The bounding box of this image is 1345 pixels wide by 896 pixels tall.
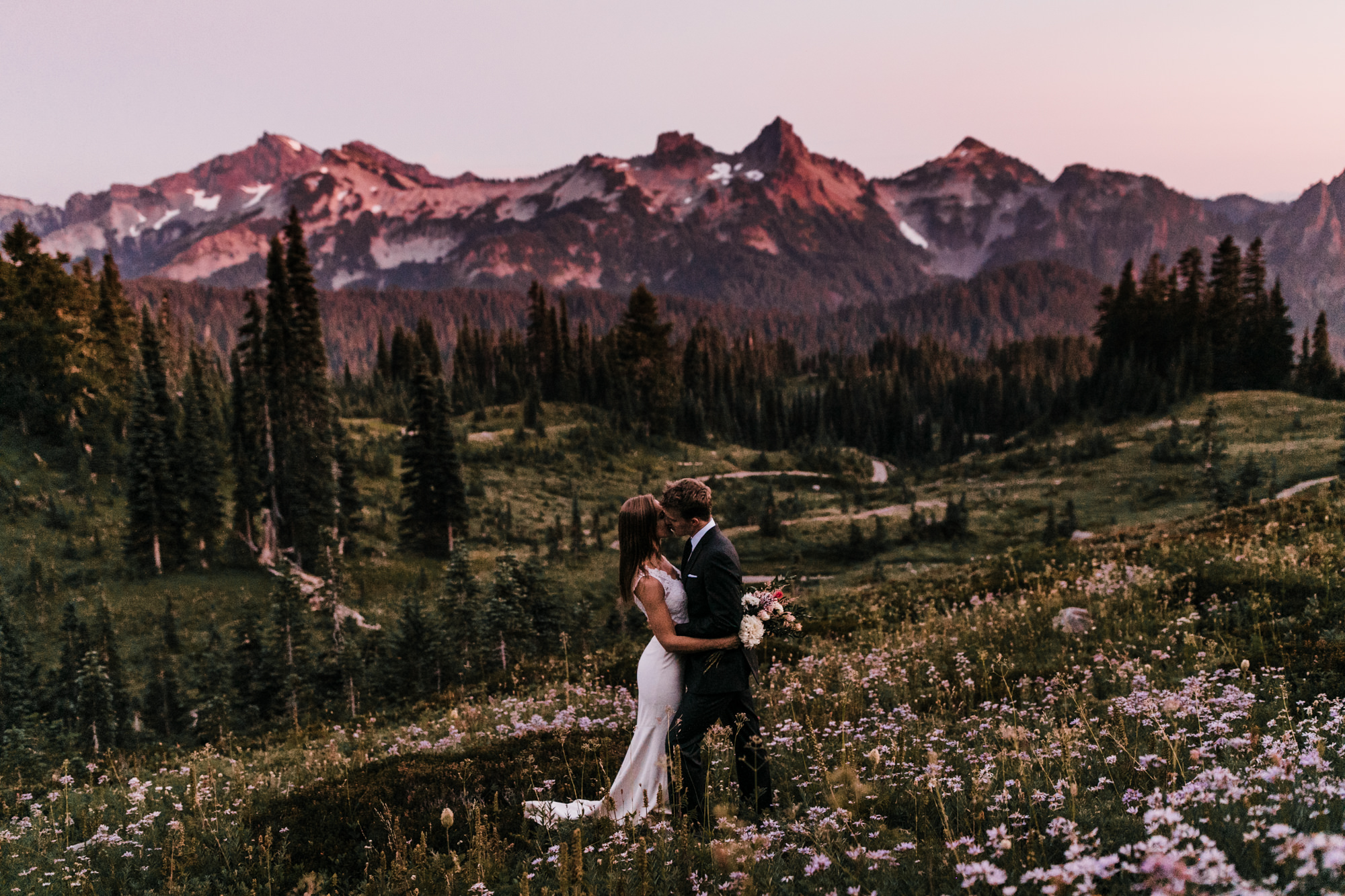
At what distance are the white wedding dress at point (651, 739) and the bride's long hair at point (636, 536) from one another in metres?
0.10

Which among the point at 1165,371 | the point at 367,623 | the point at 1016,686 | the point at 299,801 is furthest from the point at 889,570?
the point at 1165,371

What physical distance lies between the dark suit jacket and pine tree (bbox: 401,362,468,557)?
4225 centimetres

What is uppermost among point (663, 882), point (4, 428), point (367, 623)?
point (4, 428)

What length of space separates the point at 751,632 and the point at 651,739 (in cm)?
151

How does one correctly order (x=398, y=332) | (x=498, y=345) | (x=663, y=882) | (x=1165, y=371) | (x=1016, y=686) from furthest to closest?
(x=498, y=345)
(x=398, y=332)
(x=1165, y=371)
(x=1016, y=686)
(x=663, y=882)

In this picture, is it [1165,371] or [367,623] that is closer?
[367,623]

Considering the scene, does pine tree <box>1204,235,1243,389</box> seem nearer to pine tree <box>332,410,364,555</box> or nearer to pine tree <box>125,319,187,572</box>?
pine tree <box>332,410,364,555</box>

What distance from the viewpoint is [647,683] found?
242 inches

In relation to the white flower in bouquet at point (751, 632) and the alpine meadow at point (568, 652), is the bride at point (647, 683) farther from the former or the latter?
the white flower in bouquet at point (751, 632)

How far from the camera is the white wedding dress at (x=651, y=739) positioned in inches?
239

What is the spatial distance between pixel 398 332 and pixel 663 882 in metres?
126

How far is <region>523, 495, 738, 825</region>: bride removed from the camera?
6.00 meters

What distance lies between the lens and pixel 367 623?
110 feet

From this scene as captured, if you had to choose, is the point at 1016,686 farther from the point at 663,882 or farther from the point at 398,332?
the point at 398,332
